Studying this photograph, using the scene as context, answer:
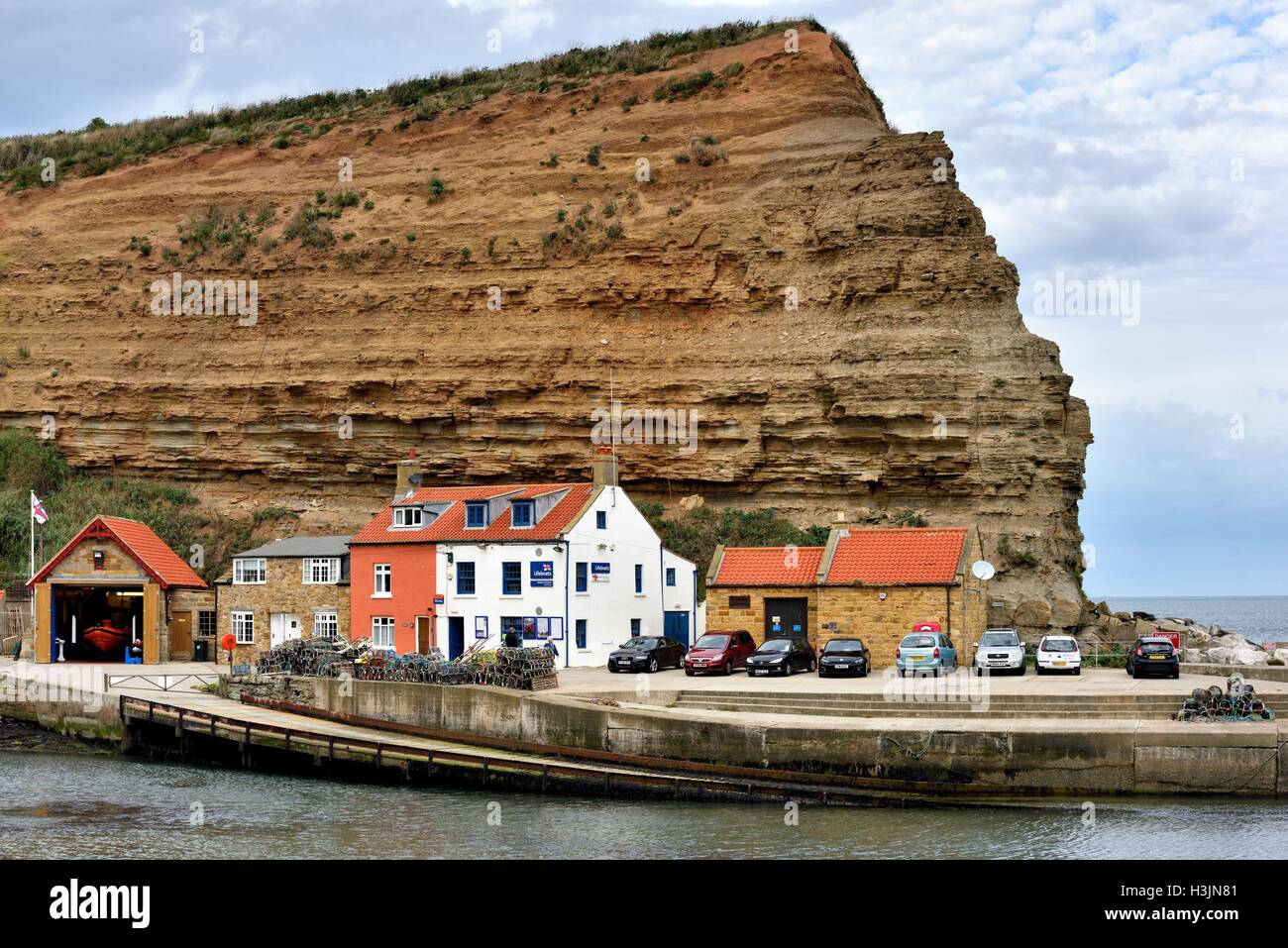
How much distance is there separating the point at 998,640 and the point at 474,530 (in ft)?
55.4

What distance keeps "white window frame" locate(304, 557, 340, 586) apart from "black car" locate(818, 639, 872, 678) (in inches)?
718

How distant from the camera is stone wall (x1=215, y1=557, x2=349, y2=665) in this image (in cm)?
4994

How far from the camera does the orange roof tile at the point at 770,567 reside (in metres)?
45.9

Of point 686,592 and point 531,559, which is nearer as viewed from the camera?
point 531,559

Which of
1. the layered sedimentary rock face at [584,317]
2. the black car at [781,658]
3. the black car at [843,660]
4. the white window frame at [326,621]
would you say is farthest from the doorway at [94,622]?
the black car at [843,660]

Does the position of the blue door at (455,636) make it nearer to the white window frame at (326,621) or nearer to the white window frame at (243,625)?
the white window frame at (326,621)

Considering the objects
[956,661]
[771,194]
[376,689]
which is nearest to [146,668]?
[376,689]

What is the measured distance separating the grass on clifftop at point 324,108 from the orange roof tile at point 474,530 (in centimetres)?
3781

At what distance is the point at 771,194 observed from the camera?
226 feet

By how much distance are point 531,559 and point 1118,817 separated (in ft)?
70.3

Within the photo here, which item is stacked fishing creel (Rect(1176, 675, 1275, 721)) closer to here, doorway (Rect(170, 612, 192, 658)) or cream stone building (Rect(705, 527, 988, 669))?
cream stone building (Rect(705, 527, 988, 669))

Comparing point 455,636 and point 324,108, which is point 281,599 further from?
point 324,108

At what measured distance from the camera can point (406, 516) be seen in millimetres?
49594

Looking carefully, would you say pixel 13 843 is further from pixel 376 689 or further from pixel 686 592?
pixel 686 592
